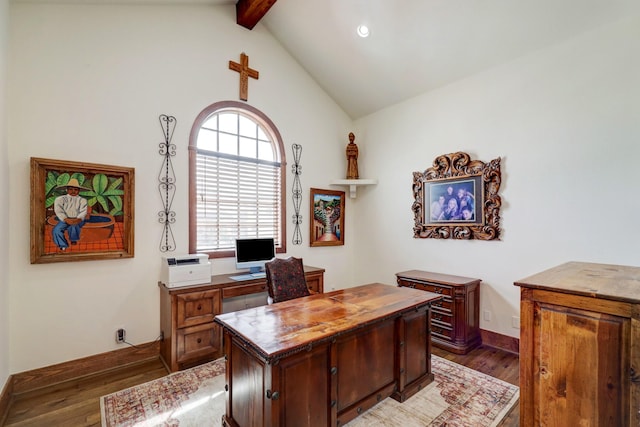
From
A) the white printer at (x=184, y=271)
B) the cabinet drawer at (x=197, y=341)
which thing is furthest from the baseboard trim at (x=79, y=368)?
the white printer at (x=184, y=271)

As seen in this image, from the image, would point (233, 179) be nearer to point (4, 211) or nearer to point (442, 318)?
point (4, 211)

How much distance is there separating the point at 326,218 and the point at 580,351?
11.3ft

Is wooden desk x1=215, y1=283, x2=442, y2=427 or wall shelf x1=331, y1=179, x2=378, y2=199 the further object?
wall shelf x1=331, y1=179, x2=378, y2=199

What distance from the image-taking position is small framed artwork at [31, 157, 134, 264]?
239 centimetres

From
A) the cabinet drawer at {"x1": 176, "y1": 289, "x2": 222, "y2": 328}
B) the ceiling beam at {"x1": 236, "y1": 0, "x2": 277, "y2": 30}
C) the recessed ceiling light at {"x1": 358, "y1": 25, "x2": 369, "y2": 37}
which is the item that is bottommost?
the cabinet drawer at {"x1": 176, "y1": 289, "x2": 222, "y2": 328}

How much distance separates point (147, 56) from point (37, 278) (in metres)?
2.40

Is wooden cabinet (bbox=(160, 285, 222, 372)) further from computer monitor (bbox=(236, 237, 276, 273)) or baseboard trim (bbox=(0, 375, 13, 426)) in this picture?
baseboard trim (bbox=(0, 375, 13, 426))

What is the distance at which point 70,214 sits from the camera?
99.3 inches

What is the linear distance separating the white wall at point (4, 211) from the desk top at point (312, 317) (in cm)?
182

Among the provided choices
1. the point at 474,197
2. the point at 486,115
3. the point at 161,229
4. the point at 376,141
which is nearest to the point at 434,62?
the point at 486,115

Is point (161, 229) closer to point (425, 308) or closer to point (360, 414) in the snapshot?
point (360, 414)

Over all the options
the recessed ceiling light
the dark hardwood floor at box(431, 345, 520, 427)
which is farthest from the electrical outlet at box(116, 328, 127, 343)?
the recessed ceiling light

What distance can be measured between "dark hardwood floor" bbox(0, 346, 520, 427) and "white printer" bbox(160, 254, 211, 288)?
87 cm

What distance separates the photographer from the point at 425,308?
2357 mm
